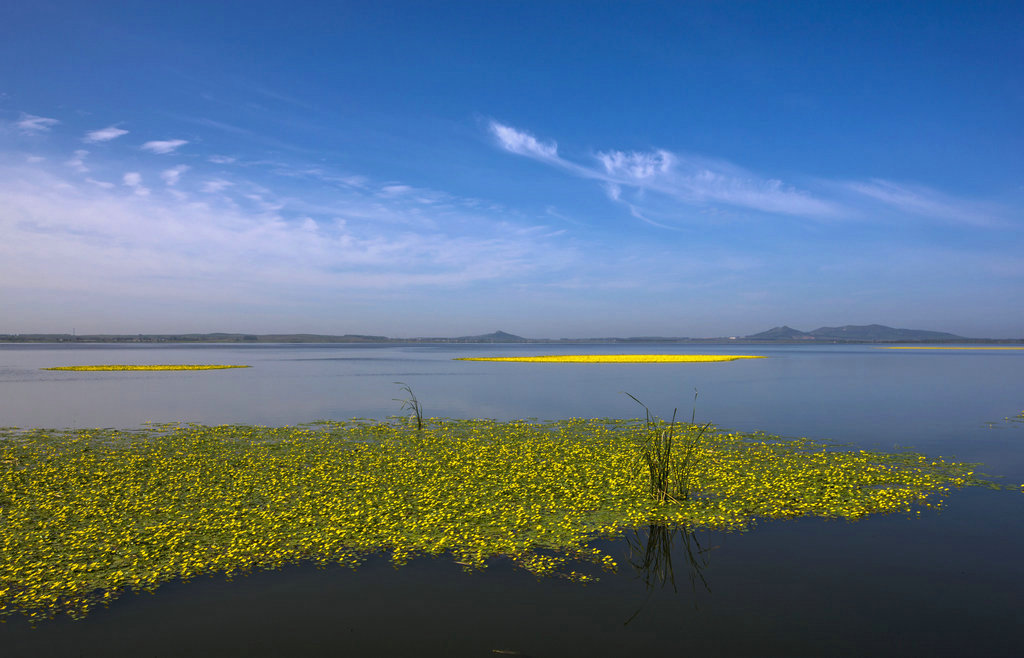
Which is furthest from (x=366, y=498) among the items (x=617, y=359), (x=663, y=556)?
(x=617, y=359)

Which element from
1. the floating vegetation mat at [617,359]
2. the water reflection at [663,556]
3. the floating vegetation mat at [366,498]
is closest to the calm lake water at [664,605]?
the water reflection at [663,556]

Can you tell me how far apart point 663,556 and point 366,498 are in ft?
24.5

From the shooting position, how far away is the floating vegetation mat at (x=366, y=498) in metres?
11.1

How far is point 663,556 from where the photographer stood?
1153 centimetres

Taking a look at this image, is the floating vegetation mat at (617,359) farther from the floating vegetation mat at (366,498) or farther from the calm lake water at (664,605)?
the calm lake water at (664,605)

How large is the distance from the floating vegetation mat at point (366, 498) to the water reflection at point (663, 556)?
0.48 m

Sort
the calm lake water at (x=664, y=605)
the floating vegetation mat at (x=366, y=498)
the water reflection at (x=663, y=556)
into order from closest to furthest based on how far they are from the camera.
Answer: the calm lake water at (x=664, y=605) < the water reflection at (x=663, y=556) < the floating vegetation mat at (x=366, y=498)

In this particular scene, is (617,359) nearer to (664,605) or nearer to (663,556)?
(663,556)

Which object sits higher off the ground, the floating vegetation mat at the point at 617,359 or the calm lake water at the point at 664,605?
the floating vegetation mat at the point at 617,359

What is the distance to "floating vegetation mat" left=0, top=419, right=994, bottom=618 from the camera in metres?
11.1

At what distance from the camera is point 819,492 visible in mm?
15602

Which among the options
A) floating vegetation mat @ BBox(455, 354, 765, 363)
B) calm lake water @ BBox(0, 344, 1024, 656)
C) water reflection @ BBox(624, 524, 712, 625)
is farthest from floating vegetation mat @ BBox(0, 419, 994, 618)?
floating vegetation mat @ BBox(455, 354, 765, 363)

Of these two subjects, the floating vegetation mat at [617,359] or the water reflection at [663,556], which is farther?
the floating vegetation mat at [617,359]

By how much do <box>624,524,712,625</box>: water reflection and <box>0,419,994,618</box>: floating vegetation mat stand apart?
1.59 ft
